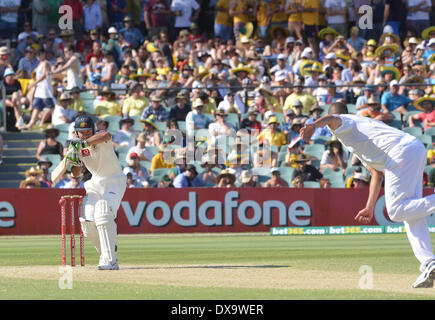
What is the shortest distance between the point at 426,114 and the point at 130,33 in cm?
937

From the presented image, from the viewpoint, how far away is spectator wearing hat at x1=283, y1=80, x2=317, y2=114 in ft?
77.8

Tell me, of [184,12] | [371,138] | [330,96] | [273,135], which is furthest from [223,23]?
[371,138]

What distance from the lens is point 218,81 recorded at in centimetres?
2514

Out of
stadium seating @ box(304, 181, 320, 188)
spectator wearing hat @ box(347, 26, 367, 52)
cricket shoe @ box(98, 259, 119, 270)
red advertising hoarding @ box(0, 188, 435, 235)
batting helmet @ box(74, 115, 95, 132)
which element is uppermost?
spectator wearing hat @ box(347, 26, 367, 52)

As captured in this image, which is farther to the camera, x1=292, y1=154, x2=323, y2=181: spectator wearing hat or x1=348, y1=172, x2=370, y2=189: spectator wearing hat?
x1=292, y1=154, x2=323, y2=181: spectator wearing hat

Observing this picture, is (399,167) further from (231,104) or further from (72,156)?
(231,104)

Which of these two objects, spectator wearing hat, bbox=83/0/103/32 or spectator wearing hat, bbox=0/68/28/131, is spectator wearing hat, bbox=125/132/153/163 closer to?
spectator wearing hat, bbox=0/68/28/131

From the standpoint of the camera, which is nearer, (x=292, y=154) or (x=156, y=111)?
(x=292, y=154)

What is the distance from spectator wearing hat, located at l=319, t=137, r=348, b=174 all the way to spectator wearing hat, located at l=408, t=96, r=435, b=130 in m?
2.02

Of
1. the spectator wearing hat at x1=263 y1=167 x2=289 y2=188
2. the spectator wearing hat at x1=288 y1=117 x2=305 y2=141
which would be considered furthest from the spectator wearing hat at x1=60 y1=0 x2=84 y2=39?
the spectator wearing hat at x1=263 y1=167 x2=289 y2=188

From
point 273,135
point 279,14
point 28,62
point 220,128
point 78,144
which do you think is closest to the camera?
point 78,144

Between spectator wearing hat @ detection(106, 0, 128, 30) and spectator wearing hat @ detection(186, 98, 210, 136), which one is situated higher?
spectator wearing hat @ detection(106, 0, 128, 30)

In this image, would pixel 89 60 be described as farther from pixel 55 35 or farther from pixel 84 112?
pixel 84 112

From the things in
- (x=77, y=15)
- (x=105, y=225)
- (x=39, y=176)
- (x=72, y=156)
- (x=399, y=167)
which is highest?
(x=77, y=15)
